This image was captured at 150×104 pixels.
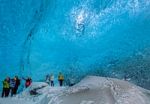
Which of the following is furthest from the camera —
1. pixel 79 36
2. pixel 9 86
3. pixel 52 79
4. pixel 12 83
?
pixel 79 36

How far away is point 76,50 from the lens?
→ 224ft

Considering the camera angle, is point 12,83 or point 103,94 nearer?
point 103,94

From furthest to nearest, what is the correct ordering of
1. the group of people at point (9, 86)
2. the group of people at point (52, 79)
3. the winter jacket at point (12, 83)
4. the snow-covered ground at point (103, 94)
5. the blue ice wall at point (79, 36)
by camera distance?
the blue ice wall at point (79, 36), the group of people at point (52, 79), the winter jacket at point (12, 83), the group of people at point (9, 86), the snow-covered ground at point (103, 94)

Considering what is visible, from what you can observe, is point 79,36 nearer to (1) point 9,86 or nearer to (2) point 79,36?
(2) point 79,36

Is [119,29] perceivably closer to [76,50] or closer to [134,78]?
[76,50]

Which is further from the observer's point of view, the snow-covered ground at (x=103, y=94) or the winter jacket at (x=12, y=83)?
the winter jacket at (x=12, y=83)

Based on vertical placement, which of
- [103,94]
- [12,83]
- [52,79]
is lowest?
[103,94]

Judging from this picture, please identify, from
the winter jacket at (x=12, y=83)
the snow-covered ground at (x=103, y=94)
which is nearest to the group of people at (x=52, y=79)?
the winter jacket at (x=12, y=83)

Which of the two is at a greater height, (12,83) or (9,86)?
(12,83)

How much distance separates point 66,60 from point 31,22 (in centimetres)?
1052

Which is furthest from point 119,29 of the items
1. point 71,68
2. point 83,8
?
point 71,68

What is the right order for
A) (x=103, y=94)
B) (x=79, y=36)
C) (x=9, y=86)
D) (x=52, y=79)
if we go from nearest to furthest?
(x=103, y=94), (x=9, y=86), (x=52, y=79), (x=79, y=36)

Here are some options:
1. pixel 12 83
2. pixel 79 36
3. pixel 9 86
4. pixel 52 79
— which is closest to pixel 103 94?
pixel 9 86

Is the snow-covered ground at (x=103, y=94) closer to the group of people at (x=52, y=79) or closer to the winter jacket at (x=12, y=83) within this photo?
the winter jacket at (x=12, y=83)
